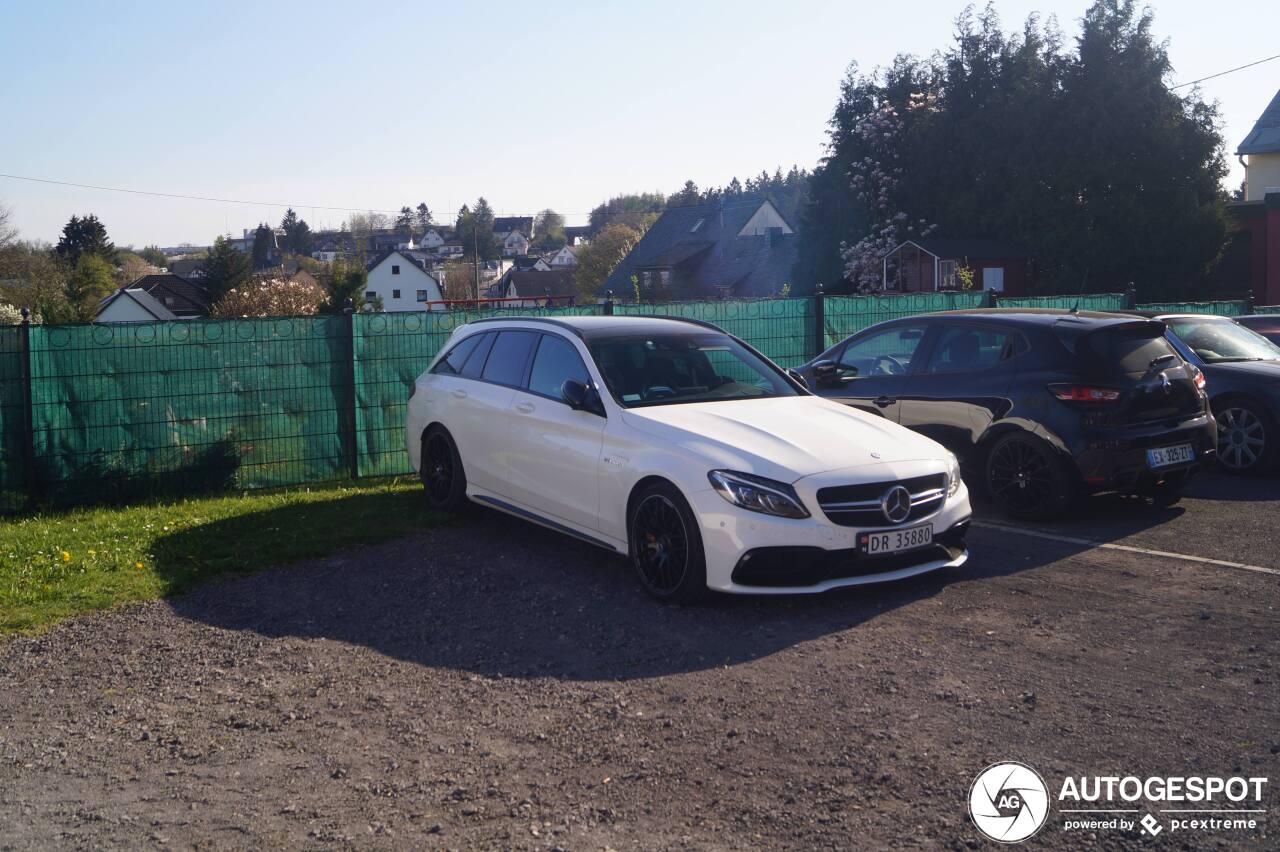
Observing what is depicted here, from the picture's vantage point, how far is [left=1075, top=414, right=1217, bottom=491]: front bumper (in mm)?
8805

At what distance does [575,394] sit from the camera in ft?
25.0

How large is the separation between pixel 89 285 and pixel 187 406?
67706mm

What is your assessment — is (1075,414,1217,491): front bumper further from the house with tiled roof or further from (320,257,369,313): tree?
(320,257,369,313): tree

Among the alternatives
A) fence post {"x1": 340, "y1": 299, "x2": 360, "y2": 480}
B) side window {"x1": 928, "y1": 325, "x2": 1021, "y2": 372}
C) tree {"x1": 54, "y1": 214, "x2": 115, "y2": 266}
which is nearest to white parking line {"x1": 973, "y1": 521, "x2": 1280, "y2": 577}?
side window {"x1": 928, "y1": 325, "x2": 1021, "y2": 372}

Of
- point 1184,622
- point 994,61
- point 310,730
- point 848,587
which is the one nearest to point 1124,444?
point 1184,622

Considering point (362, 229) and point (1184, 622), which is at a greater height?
point (362, 229)

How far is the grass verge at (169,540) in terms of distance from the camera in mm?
7445

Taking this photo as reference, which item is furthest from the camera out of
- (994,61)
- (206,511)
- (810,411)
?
(994,61)

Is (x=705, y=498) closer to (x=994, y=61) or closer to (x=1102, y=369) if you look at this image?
(x=1102, y=369)

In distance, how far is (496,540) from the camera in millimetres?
8852

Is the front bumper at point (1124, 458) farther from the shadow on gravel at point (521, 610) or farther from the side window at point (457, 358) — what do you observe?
the side window at point (457, 358)

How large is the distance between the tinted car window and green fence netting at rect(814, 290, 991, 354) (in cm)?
611

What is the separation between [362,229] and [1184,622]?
16761cm

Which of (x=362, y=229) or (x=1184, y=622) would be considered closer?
(x=1184, y=622)
